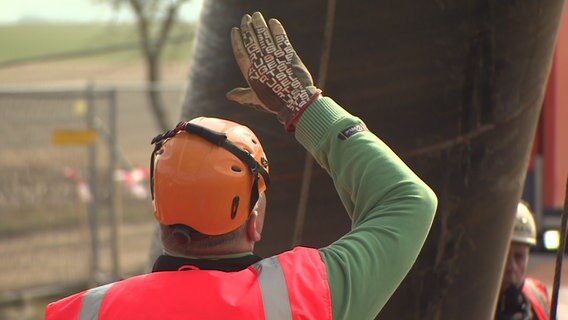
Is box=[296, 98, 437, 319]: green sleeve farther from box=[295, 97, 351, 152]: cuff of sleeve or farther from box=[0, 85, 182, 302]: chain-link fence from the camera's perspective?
box=[0, 85, 182, 302]: chain-link fence

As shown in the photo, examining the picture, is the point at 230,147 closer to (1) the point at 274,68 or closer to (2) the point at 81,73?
(1) the point at 274,68

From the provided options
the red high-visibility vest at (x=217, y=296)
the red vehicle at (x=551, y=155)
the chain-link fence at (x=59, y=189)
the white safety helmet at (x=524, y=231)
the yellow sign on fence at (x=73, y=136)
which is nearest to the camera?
the red high-visibility vest at (x=217, y=296)

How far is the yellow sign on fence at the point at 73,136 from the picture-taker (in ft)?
34.2

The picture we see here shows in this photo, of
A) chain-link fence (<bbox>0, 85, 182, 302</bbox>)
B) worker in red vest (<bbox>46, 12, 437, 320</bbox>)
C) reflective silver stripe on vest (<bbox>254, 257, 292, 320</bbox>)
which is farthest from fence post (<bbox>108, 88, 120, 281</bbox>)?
reflective silver stripe on vest (<bbox>254, 257, 292, 320</bbox>)

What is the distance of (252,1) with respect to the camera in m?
3.12

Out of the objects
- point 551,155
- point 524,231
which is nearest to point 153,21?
point 551,155

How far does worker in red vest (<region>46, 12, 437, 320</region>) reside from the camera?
213cm

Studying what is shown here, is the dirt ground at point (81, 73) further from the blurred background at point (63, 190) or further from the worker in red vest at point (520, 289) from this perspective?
the worker in red vest at point (520, 289)

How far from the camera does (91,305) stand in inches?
85.0

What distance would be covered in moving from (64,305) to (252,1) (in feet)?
3.98

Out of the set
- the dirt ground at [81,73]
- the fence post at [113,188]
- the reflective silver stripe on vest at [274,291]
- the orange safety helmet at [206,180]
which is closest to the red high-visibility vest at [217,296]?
the reflective silver stripe on vest at [274,291]

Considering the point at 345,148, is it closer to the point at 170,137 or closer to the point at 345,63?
the point at 170,137

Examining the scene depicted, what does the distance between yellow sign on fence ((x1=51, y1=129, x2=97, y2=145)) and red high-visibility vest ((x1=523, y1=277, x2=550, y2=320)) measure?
6.43 m

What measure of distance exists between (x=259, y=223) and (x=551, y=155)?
22.5 ft
